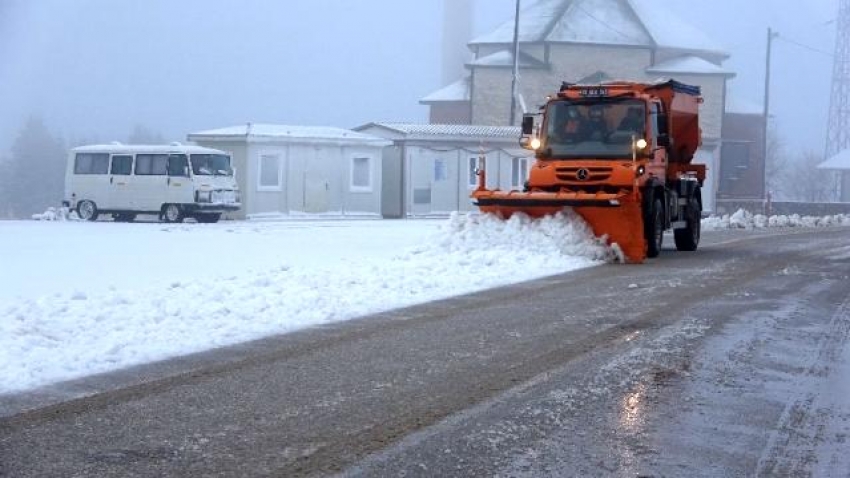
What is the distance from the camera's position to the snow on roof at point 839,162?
72.9 m

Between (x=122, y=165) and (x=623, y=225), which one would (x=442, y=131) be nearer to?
(x=122, y=165)

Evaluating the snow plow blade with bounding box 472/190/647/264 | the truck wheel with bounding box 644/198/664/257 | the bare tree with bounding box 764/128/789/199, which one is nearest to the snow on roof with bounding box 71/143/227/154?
the snow plow blade with bounding box 472/190/647/264

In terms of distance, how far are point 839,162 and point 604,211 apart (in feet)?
191

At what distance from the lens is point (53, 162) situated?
8200 cm

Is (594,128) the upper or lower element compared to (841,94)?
lower

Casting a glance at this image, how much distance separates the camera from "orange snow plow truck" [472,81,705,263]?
780 inches

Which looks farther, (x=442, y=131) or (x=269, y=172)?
(x=442, y=131)

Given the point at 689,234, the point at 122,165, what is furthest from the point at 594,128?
the point at 122,165

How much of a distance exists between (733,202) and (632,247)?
40.8m

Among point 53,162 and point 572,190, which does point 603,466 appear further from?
point 53,162

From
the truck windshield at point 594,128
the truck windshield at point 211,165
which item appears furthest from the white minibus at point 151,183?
the truck windshield at point 594,128

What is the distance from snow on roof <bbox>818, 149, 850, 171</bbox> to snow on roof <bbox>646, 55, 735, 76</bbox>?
13526mm

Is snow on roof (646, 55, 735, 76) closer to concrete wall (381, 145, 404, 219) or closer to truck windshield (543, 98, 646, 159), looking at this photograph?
concrete wall (381, 145, 404, 219)

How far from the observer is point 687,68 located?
62.0 metres
